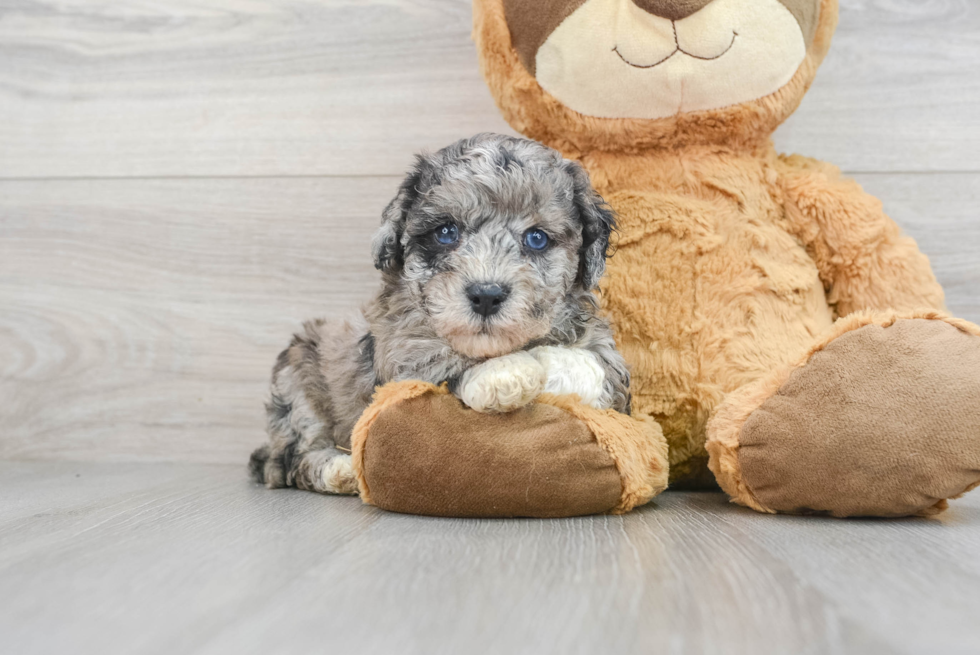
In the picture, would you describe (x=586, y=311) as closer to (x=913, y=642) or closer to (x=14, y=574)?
(x=913, y=642)

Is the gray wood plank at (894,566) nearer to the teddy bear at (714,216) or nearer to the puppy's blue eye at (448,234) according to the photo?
the teddy bear at (714,216)

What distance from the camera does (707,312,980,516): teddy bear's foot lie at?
112cm

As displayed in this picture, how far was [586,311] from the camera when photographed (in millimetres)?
1377

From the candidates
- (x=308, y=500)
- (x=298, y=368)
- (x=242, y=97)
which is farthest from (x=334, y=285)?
(x=308, y=500)

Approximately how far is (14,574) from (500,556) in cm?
62

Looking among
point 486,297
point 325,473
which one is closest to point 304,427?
point 325,473

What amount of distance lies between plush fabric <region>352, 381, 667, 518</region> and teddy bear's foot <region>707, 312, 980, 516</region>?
8.4 inches

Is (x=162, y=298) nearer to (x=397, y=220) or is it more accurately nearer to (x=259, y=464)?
(x=259, y=464)

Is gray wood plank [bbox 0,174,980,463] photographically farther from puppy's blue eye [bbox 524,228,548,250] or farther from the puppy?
puppy's blue eye [bbox 524,228,548,250]

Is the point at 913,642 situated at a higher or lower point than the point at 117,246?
lower

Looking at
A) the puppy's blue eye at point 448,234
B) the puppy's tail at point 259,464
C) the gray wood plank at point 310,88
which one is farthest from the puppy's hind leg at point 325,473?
the gray wood plank at point 310,88

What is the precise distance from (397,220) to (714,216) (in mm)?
630

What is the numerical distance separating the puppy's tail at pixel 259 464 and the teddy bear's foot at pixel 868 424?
1.02 m

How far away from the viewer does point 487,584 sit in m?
0.87
